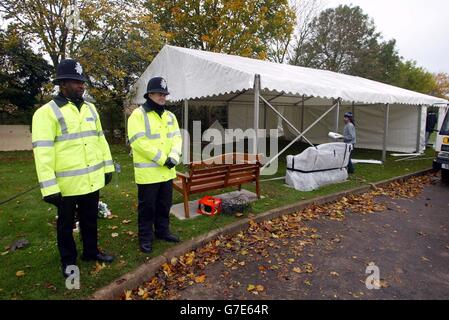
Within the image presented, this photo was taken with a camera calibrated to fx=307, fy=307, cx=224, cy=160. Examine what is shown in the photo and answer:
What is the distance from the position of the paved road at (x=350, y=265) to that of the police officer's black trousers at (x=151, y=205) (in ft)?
2.96

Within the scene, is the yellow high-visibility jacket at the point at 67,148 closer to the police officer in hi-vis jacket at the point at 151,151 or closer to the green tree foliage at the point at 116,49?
the police officer in hi-vis jacket at the point at 151,151

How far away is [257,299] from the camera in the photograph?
10.4ft

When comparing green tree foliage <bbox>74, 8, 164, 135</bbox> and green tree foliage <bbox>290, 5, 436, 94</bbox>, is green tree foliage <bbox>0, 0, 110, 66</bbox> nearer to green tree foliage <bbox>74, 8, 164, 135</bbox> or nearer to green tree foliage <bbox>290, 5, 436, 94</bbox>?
green tree foliage <bbox>74, 8, 164, 135</bbox>

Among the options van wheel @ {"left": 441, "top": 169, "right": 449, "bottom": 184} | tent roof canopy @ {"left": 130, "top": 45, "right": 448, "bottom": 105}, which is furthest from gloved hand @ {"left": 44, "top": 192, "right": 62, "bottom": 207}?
van wheel @ {"left": 441, "top": 169, "right": 449, "bottom": 184}

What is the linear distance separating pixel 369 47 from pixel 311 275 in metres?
37.2

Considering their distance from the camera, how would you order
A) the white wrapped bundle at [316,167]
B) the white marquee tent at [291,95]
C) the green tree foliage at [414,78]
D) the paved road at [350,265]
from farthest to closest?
the green tree foliage at [414,78], the white marquee tent at [291,95], the white wrapped bundle at [316,167], the paved road at [350,265]

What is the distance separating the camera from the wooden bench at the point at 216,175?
499 cm

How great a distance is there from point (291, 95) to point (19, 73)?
503 inches

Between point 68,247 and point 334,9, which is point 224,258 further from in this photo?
point 334,9

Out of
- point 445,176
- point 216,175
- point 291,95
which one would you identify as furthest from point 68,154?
point 291,95

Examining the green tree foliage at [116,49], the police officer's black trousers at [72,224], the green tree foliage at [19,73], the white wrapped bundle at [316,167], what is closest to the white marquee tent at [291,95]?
the white wrapped bundle at [316,167]

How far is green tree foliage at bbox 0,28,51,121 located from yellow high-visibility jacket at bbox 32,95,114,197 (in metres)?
11.6
